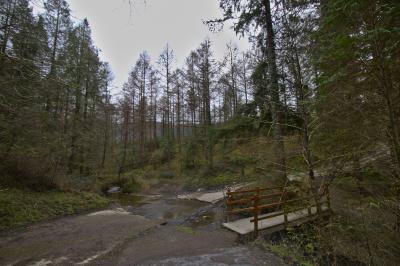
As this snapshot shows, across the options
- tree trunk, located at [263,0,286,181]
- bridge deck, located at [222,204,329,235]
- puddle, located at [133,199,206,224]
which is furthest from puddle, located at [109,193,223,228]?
tree trunk, located at [263,0,286,181]

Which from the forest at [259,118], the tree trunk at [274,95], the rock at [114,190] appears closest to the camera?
the forest at [259,118]

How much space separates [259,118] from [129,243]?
560 centimetres

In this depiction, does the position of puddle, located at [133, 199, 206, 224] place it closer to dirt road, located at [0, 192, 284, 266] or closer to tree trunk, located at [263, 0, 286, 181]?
dirt road, located at [0, 192, 284, 266]

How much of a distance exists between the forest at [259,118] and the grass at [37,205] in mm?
57

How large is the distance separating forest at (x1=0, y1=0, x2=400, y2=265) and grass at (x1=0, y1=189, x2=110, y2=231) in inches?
2.2

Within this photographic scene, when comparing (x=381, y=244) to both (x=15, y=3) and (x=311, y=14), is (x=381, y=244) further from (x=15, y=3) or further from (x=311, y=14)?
(x=15, y=3)

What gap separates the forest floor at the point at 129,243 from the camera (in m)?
4.92

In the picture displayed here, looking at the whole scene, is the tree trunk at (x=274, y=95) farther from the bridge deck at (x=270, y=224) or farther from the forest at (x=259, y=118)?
the bridge deck at (x=270, y=224)

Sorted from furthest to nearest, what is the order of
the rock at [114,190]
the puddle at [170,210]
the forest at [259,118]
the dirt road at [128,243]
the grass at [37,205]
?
1. the rock at [114,190]
2. the puddle at [170,210]
3. the grass at [37,205]
4. the dirt road at [128,243]
5. the forest at [259,118]

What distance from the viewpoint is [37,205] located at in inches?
358

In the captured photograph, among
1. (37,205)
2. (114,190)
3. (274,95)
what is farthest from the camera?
(114,190)

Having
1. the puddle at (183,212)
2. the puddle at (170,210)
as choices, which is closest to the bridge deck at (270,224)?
the puddle at (183,212)

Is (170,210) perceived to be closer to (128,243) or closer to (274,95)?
(128,243)

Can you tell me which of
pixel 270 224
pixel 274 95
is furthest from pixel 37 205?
pixel 274 95
